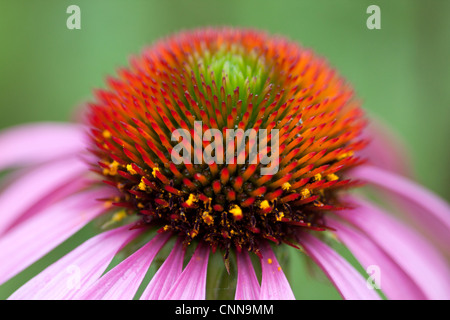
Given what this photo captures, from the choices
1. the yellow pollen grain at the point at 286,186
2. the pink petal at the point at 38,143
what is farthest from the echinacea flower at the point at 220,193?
the pink petal at the point at 38,143

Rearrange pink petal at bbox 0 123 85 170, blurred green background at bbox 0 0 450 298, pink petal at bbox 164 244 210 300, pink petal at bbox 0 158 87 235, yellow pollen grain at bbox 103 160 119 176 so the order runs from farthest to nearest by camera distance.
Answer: blurred green background at bbox 0 0 450 298 → pink petal at bbox 0 123 85 170 → pink petal at bbox 0 158 87 235 → yellow pollen grain at bbox 103 160 119 176 → pink petal at bbox 164 244 210 300

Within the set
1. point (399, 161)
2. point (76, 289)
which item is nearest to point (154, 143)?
point (76, 289)

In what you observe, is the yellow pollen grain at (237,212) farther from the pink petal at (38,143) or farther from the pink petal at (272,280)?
the pink petal at (38,143)

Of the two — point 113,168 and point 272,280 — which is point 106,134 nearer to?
point 113,168

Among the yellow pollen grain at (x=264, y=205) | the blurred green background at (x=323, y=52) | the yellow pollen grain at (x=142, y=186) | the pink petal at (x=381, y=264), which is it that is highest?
the blurred green background at (x=323, y=52)

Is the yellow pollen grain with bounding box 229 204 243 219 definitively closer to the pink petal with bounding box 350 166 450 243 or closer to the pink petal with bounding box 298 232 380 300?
the pink petal with bounding box 298 232 380 300

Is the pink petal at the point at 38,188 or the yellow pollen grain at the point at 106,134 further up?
the yellow pollen grain at the point at 106,134

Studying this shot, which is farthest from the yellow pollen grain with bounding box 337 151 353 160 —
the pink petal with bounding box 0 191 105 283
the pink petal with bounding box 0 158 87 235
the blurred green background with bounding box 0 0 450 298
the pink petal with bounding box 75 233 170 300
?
the blurred green background with bounding box 0 0 450 298
